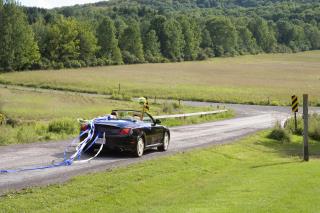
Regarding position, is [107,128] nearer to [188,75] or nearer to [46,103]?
[46,103]

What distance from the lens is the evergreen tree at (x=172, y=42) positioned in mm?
147000

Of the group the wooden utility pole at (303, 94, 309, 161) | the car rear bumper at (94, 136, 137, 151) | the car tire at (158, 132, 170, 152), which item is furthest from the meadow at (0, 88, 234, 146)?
the wooden utility pole at (303, 94, 309, 161)

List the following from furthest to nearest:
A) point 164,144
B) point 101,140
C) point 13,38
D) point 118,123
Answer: point 13,38
point 164,144
point 118,123
point 101,140

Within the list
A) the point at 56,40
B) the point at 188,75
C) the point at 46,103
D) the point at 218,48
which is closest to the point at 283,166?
the point at 46,103

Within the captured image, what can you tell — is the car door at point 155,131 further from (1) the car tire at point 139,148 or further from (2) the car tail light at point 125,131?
(2) the car tail light at point 125,131

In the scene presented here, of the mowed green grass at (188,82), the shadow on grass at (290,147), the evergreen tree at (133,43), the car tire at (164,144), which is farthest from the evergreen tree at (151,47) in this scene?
the car tire at (164,144)

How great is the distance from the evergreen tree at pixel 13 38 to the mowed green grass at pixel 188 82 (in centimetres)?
417

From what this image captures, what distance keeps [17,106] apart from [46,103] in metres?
4.70

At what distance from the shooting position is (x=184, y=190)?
39.3 feet

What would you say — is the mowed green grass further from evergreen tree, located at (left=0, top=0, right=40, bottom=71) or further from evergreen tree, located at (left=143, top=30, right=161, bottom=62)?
evergreen tree, located at (left=143, top=30, right=161, bottom=62)

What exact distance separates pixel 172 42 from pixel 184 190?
451 ft

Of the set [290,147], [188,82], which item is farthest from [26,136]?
[188,82]

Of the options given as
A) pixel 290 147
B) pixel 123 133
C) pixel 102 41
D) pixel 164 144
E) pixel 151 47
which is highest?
pixel 102 41

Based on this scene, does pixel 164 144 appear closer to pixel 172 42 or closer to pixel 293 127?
pixel 293 127
